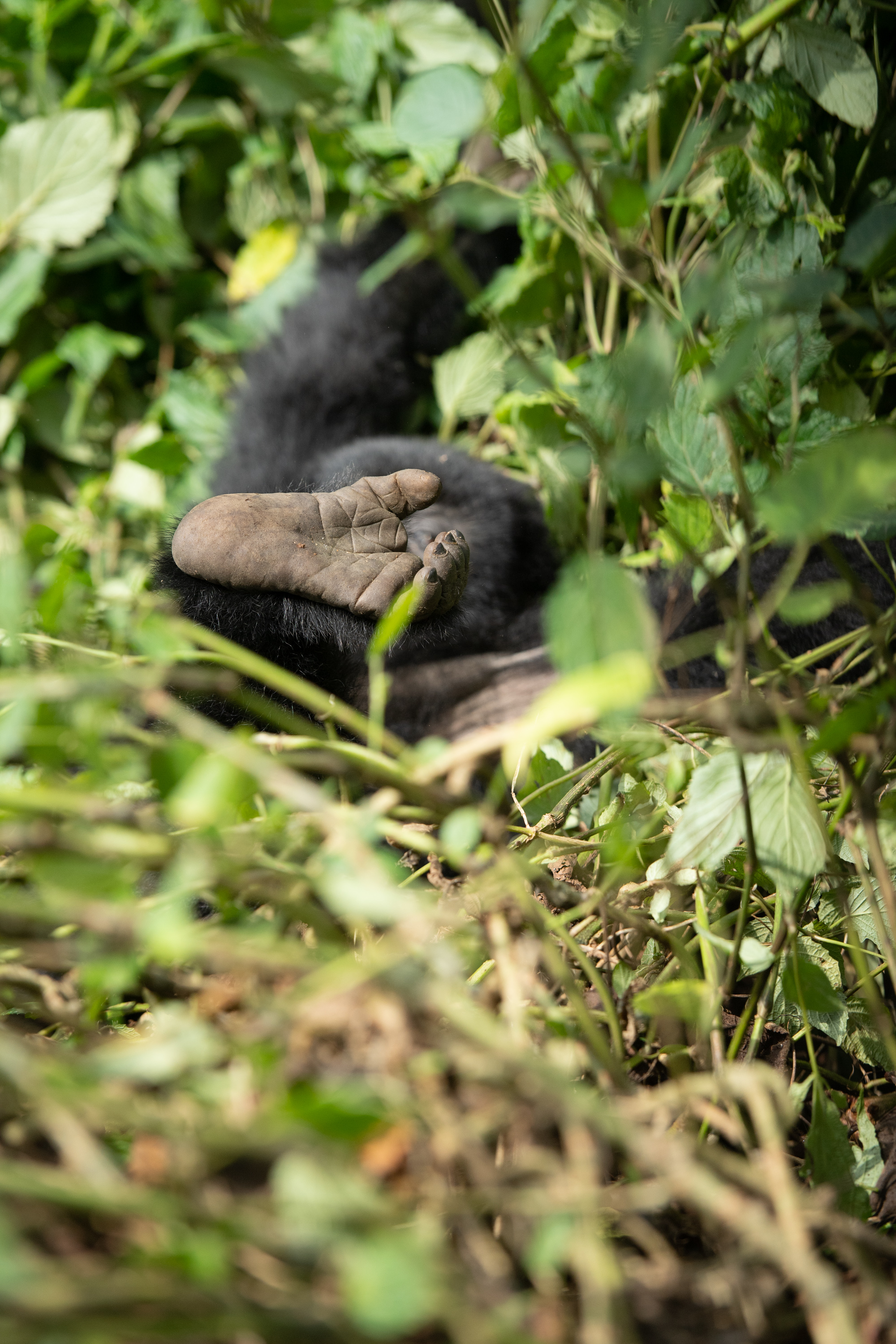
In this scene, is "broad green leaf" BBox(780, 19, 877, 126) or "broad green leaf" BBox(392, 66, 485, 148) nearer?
"broad green leaf" BBox(392, 66, 485, 148)

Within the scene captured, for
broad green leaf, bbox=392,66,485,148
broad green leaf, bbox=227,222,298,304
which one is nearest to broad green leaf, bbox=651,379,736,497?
broad green leaf, bbox=392,66,485,148

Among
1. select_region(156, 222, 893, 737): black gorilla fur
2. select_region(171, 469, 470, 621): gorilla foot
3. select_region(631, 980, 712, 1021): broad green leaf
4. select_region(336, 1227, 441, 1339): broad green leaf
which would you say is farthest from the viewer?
select_region(156, 222, 893, 737): black gorilla fur

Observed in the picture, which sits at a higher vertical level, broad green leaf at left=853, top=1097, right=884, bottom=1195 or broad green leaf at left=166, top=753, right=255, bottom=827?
broad green leaf at left=166, top=753, right=255, bottom=827

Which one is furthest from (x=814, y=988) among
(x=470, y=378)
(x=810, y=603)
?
(x=470, y=378)

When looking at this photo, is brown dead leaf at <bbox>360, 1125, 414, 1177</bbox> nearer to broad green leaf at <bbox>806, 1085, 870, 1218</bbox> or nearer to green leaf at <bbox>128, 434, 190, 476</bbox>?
broad green leaf at <bbox>806, 1085, 870, 1218</bbox>

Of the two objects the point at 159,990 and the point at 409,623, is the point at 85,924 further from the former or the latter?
the point at 409,623

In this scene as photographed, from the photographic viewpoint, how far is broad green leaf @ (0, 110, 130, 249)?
1.50m

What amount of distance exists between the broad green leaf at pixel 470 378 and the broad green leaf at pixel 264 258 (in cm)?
42

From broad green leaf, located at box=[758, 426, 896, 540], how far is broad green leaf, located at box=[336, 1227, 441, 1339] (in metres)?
0.30

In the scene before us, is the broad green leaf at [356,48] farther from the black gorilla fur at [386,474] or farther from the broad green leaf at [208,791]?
the broad green leaf at [208,791]

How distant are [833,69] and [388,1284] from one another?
1.04 meters

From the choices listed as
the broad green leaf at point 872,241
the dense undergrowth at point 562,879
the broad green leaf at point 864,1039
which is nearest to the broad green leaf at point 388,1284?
the dense undergrowth at point 562,879

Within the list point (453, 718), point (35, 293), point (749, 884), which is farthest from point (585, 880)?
point (35, 293)

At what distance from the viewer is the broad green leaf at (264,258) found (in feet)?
5.45
